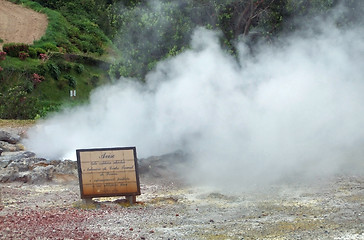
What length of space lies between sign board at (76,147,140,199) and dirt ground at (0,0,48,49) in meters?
29.2

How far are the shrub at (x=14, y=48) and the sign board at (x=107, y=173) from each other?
88.2ft

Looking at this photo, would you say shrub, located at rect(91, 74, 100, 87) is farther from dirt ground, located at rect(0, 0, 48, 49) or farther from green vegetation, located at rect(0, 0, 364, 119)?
green vegetation, located at rect(0, 0, 364, 119)

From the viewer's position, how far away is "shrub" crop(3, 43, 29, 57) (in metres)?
36.3

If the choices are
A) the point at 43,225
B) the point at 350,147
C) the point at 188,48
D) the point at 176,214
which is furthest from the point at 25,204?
the point at 350,147

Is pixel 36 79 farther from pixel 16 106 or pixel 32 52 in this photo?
pixel 16 106

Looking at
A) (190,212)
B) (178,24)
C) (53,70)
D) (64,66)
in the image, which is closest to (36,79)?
(53,70)

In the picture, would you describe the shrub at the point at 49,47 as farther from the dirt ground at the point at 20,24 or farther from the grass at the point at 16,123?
the grass at the point at 16,123

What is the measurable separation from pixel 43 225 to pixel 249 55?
35.3 feet

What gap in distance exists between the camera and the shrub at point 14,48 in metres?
36.3

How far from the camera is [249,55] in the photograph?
59.2ft

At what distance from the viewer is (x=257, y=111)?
1593 centimetres

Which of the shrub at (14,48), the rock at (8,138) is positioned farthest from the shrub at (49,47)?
the rock at (8,138)

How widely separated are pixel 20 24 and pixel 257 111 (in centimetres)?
3214

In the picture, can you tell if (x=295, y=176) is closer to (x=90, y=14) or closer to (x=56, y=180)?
(x=56, y=180)
